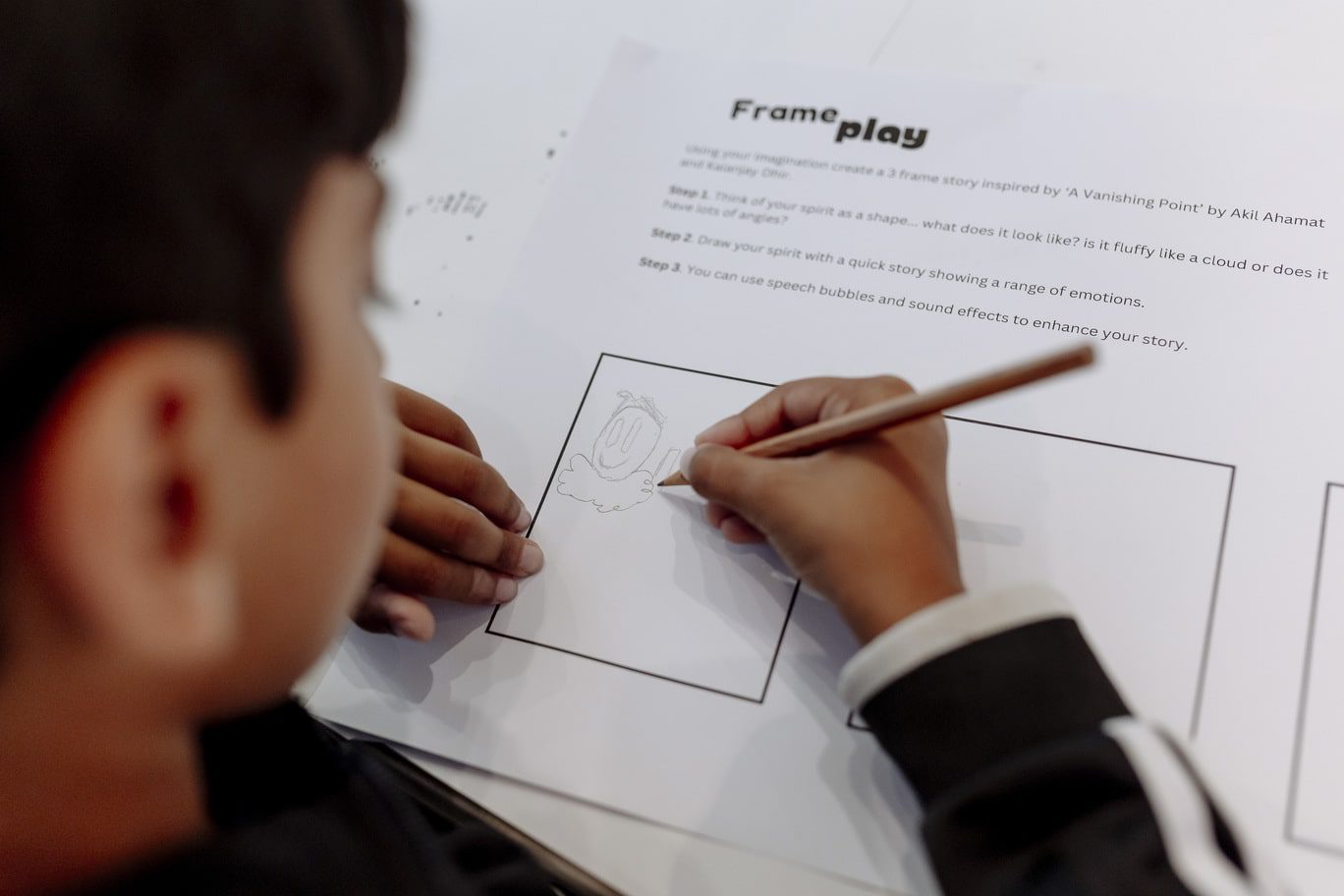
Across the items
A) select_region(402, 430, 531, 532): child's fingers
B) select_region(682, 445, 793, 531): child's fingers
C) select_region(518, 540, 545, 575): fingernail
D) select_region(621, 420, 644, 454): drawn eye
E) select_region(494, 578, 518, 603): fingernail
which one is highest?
select_region(621, 420, 644, 454): drawn eye

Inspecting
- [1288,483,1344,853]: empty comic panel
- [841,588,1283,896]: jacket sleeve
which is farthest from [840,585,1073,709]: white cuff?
[1288,483,1344,853]: empty comic panel

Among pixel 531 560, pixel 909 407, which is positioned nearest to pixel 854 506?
pixel 909 407

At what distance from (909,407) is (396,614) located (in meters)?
0.26

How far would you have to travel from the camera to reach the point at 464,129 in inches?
28.2

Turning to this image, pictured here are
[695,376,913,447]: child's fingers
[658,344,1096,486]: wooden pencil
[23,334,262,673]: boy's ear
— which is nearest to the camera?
[23,334,262,673]: boy's ear

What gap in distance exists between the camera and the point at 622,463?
54 cm

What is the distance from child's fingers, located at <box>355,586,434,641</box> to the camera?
50 centimetres

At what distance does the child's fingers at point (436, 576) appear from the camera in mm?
500

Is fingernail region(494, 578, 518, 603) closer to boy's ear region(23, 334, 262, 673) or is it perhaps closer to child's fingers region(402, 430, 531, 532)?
child's fingers region(402, 430, 531, 532)

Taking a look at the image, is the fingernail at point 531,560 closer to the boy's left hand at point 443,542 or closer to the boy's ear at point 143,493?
the boy's left hand at point 443,542

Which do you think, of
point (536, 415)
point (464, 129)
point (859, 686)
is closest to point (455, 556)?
point (536, 415)

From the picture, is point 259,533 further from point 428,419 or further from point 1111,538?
point 1111,538

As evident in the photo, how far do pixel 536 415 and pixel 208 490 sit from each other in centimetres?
29

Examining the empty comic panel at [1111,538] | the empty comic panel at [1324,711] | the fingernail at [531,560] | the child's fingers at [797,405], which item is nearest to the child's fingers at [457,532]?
the fingernail at [531,560]
